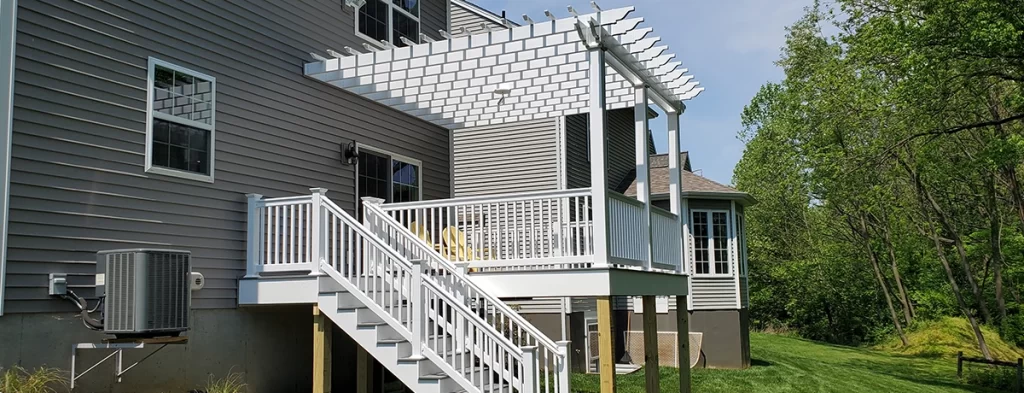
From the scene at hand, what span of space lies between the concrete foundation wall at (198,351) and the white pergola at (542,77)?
2.99m

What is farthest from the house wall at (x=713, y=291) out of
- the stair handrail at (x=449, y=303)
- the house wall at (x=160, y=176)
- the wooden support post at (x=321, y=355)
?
the wooden support post at (x=321, y=355)

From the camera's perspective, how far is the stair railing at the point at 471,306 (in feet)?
23.0

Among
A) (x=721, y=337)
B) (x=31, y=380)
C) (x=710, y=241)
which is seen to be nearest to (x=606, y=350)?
(x=31, y=380)

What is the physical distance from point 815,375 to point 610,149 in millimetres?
6644

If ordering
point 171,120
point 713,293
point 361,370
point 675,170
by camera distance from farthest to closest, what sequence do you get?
point 713,293
point 675,170
point 361,370
point 171,120

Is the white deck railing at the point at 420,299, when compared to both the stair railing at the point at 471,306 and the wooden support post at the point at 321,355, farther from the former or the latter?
the wooden support post at the point at 321,355

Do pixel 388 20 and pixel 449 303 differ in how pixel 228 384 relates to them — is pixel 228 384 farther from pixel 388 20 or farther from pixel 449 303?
pixel 388 20

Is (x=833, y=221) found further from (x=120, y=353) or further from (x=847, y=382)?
(x=120, y=353)

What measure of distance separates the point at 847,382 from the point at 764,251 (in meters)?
17.0

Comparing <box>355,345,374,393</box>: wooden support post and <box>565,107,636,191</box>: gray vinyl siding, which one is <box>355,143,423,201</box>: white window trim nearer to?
<box>355,345,374,393</box>: wooden support post

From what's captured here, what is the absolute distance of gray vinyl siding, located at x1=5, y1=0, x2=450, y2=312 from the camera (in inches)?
261

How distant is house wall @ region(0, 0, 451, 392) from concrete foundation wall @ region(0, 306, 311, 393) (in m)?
0.01

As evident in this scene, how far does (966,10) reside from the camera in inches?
575

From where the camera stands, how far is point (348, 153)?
1043 cm
